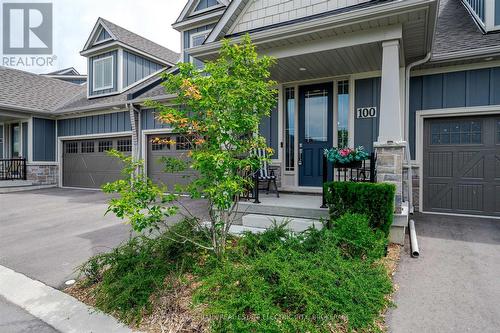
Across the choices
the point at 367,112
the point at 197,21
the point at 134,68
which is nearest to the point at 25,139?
the point at 134,68

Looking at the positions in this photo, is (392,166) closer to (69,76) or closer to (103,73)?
(103,73)

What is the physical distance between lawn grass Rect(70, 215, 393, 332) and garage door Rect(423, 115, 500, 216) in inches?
130

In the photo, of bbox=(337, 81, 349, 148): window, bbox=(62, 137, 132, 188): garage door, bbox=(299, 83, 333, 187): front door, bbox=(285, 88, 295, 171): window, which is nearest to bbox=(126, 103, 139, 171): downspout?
bbox=(62, 137, 132, 188): garage door

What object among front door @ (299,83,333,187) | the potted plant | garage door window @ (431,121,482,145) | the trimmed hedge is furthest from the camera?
front door @ (299,83,333,187)

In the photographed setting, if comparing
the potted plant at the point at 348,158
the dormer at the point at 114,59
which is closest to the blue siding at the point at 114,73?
the dormer at the point at 114,59

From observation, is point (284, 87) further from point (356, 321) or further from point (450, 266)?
point (356, 321)

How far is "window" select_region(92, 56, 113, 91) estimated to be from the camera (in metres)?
11.2

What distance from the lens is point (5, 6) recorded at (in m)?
10.2

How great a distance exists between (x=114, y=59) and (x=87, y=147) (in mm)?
3480

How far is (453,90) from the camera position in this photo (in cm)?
571

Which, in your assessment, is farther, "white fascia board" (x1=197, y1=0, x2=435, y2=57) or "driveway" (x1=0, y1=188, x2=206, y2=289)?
"white fascia board" (x1=197, y1=0, x2=435, y2=57)

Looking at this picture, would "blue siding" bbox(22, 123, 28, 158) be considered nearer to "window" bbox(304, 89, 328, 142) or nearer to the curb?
the curb

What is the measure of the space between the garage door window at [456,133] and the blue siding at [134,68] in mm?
10152

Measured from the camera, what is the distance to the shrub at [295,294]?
2152 millimetres
